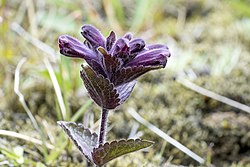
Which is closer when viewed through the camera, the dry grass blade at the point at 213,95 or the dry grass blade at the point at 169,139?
the dry grass blade at the point at 169,139

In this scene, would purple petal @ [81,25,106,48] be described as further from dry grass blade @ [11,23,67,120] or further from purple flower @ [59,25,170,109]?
dry grass blade @ [11,23,67,120]

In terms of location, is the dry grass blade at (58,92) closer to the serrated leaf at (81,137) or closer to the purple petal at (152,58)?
the serrated leaf at (81,137)

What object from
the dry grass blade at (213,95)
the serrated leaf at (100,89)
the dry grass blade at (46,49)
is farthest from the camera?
the dry grass blade at (213,95)

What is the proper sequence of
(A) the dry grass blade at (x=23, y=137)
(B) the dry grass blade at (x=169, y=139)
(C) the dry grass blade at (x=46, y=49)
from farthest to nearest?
(C) the dry grass blade at (x=46, y=49)
(B) the dry grass blade at (x=169, y=139)
(A) the dry grass blade at (x=23, y=137)

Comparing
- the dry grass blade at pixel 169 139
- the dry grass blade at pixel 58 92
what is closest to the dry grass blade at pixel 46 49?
the dry grass blade at pixel 58 92

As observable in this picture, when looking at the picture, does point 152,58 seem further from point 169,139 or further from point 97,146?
point 169,139

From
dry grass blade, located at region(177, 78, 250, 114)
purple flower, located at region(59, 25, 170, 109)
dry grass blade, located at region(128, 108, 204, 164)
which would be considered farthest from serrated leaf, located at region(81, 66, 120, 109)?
dry grass blade, located at region(177, 78, 250, 114)

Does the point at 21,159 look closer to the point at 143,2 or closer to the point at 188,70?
the point at 188,70

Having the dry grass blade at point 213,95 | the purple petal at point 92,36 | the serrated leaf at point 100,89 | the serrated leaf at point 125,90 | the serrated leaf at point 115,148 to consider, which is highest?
the purple petal at point 92,36
